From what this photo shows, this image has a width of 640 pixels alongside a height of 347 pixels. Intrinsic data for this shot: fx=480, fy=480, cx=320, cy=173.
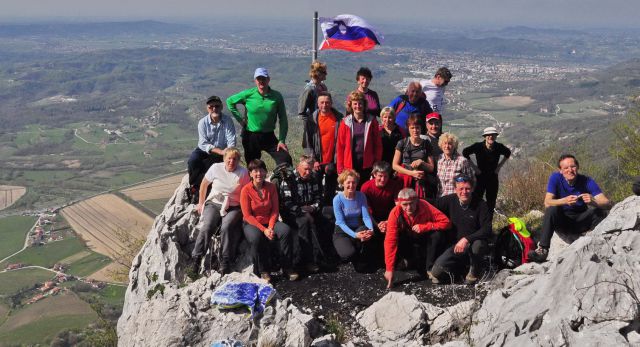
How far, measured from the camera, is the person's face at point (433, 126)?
8156 mm

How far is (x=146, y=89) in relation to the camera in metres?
180

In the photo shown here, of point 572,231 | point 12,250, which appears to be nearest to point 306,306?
point 572,231

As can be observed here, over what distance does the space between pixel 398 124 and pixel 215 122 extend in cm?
345

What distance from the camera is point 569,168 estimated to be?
288 inches

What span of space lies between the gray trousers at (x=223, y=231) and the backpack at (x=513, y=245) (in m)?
4.19

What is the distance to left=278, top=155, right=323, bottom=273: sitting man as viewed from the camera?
7816 mm

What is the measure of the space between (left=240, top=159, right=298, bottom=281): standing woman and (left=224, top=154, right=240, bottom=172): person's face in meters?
0.41

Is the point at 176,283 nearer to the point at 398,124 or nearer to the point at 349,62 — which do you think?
the point at 398,124

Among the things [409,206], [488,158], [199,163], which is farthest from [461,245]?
[199,163]

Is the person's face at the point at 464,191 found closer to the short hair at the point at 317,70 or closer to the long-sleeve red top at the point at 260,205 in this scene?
the long-sleeve red top at the point at 260,205

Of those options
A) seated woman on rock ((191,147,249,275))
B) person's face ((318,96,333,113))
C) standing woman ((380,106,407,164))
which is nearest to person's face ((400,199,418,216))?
standing woman ((380,106,407,164))

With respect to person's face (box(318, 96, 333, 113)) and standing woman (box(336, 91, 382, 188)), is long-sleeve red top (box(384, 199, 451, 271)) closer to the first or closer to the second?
standing woman (box(336, 91, 382, 188))

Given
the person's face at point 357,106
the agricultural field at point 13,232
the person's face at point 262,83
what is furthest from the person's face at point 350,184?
the agricultural field at point 13,232

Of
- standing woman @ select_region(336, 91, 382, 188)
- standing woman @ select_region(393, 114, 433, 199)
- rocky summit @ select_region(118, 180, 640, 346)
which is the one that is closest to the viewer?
rocky summit @ select_region(118, 180, 640, 346)
